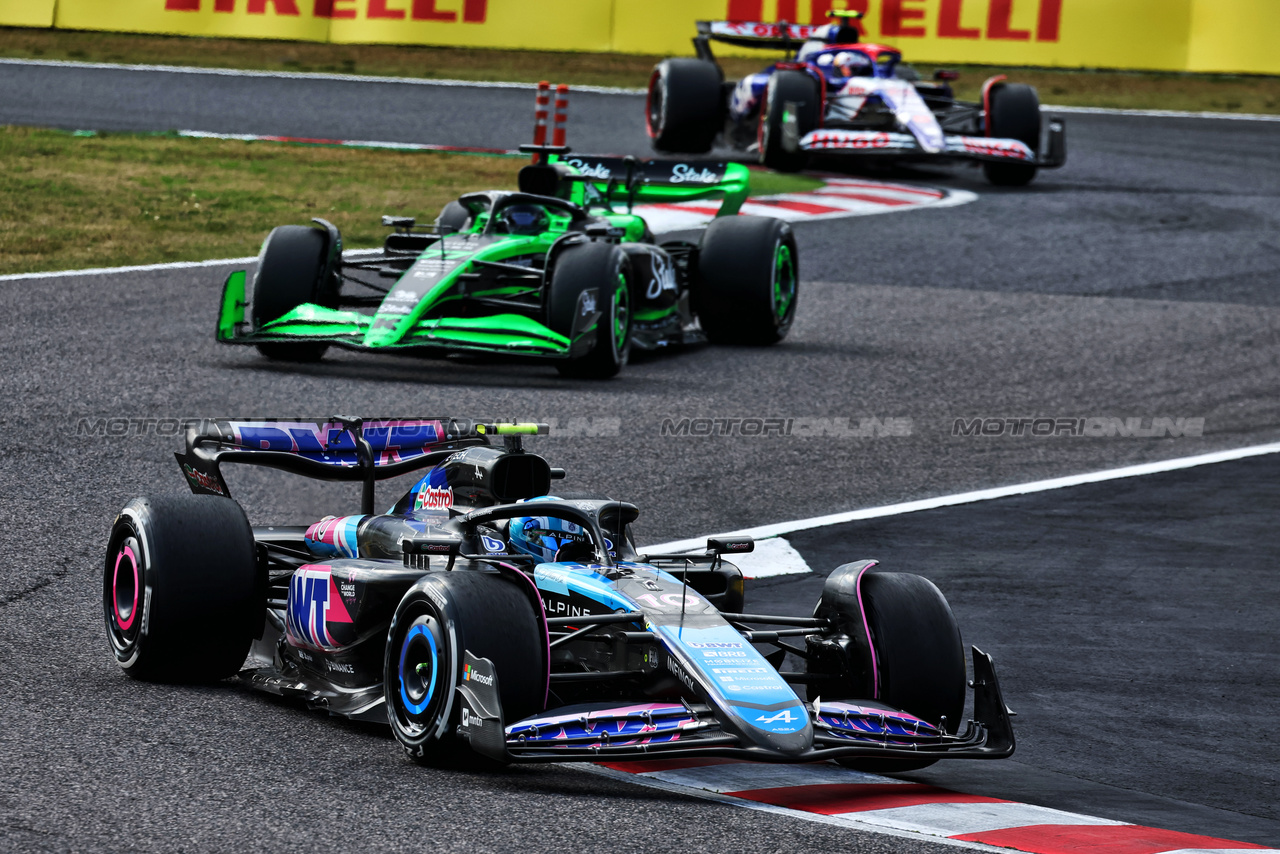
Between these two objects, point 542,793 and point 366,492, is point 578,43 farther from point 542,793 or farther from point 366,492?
point 542,793

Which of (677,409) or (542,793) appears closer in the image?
(542,793)

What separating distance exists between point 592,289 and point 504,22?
1524 centimetres

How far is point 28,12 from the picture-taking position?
27.5 meters

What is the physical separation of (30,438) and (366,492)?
3.38m

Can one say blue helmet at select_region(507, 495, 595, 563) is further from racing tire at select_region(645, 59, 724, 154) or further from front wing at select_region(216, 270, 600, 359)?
racing tire at select_region(645, 59, 724, 154)

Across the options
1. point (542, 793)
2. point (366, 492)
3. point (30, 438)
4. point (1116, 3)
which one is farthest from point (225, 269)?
point (1116, 3)

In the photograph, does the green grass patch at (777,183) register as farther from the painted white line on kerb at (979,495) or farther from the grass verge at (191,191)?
the painted white line on kerb at (979,495)

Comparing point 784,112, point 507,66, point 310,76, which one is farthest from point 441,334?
point 507,66

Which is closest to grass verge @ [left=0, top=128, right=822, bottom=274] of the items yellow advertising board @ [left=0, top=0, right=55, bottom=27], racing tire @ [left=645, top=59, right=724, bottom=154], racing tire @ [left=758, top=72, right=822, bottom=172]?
racing tire @ [left=758, top=72, right=822, bottom=172]

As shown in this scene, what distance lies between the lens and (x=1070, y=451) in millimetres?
11219

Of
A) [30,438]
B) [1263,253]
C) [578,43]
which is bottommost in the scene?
[30,438]

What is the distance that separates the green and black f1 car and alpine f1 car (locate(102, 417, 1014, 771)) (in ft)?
15.7

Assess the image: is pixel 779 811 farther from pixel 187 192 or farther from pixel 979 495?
pixel 187 192

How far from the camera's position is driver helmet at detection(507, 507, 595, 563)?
6008 millimetres
